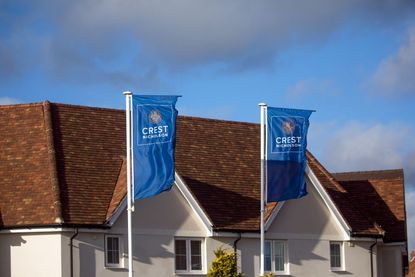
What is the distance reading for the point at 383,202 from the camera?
186ft

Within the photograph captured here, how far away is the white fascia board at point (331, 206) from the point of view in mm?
50594

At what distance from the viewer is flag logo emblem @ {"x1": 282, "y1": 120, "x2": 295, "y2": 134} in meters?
44.0

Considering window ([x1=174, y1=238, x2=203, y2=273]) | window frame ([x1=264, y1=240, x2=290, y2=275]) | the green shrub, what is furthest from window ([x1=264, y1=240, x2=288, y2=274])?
the green shrub

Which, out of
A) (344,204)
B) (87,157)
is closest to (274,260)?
(344,204)

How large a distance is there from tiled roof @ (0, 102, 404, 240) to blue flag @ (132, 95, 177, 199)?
4.11 metres

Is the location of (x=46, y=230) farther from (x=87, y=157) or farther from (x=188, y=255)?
(x=188, y=255)

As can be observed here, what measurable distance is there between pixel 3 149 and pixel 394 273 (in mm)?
20567

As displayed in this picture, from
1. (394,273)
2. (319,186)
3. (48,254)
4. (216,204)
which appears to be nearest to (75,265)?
(48,254)

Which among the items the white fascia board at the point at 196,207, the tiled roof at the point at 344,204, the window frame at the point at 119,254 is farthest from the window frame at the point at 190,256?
the tiled roof at the point at 344,204

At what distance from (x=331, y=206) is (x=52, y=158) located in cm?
1332

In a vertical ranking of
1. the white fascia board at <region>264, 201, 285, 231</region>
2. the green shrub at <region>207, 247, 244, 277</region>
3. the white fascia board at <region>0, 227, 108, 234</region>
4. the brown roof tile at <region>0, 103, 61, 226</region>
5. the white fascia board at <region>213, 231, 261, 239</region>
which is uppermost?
the brown roof tile at <region>0, 103, 61, 226</region>

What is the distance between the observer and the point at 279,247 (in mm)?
49969

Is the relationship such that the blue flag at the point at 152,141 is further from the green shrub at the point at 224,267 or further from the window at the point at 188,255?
the window at the point at 188,255

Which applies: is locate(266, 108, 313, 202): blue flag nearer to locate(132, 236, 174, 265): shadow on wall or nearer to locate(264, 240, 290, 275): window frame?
locate(264, 240, 290, 275): window frame
